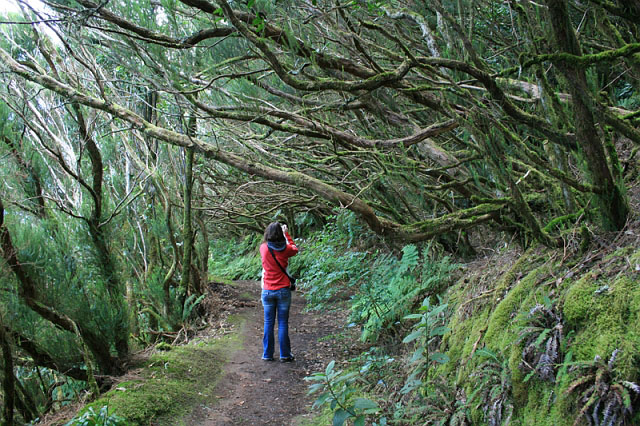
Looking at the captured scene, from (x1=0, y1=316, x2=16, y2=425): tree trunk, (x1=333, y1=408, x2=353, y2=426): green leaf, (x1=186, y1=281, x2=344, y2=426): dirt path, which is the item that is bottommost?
(x1=186, y1=281, x2=344, y2=426): dirt path

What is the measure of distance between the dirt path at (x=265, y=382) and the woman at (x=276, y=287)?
0.34 metres

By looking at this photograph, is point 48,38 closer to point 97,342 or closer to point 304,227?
point 97,342

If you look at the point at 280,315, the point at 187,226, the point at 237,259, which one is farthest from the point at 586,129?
the point at 237,259

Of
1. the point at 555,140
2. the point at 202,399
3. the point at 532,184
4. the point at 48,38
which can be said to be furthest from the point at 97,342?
the point at 532,184

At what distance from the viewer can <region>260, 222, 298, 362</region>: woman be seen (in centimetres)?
646

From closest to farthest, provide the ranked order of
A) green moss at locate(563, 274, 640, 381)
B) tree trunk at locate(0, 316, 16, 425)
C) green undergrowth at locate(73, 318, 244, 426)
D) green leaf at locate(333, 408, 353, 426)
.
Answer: green moss at locate(563, 274, 640, 381) < green leaf at locate(333, 408, 353, 426) < tree trunk at locate(0, 316, 16, 425) < green undergrowth at locate(73, 318, 244, 426)

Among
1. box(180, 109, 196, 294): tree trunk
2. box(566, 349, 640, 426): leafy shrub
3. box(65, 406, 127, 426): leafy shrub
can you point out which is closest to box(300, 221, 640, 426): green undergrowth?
box(566, 349, 640, 426): leafy shrub

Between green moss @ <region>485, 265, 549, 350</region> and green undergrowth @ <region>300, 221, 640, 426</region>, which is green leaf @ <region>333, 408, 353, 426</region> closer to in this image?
green undergrowth @ <region>300, 221, 640, 426</region>

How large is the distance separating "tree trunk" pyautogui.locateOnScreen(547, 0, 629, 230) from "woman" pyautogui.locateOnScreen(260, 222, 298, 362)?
4.07 metres

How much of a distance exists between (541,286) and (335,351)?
3925 millimetres

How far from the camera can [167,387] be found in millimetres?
4941

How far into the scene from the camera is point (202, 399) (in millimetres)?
5121

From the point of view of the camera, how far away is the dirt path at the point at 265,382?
16.0 ft

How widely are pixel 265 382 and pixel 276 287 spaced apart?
1293 mm
